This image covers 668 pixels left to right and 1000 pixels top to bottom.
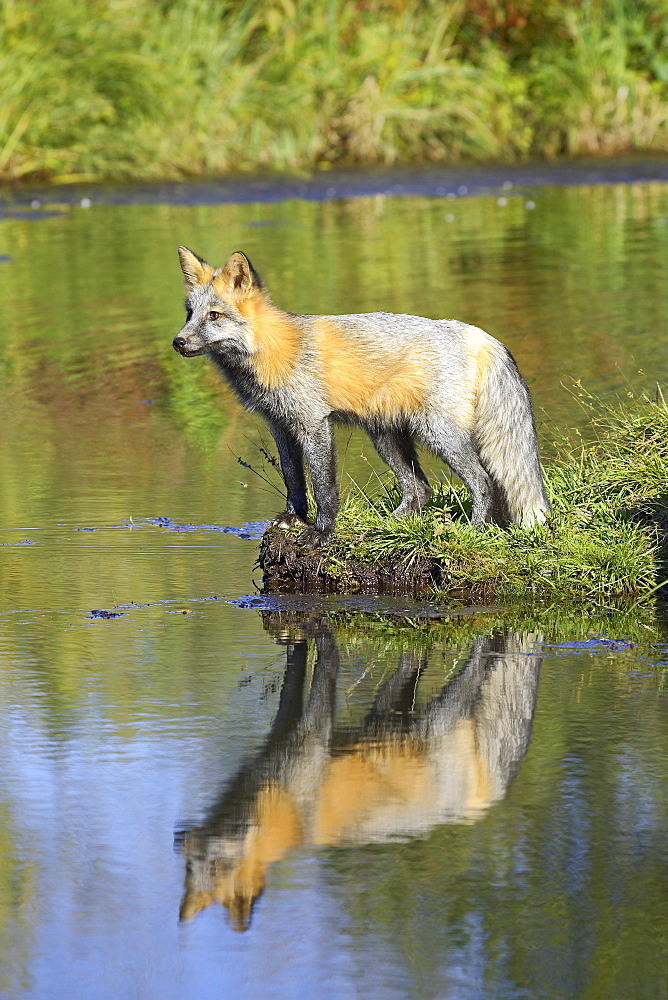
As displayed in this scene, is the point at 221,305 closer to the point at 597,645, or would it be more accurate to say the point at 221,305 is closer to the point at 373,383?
the point at 373,383

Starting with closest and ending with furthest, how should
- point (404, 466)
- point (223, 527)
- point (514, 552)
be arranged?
point (514, 552), point (404, 466), point (223, 527)

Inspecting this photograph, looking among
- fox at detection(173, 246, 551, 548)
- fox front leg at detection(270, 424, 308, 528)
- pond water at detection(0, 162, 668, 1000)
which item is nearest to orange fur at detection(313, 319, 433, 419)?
fox at detection(173, 246, 551, 548)

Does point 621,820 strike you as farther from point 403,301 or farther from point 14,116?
point 14,116

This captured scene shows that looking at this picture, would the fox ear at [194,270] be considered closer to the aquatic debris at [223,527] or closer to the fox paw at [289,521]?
the fox paw at [289,521]

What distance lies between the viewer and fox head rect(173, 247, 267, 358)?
7613mm

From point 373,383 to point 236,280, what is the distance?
77 cm

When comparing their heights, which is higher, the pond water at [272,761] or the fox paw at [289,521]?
the fox paw at [289,521]

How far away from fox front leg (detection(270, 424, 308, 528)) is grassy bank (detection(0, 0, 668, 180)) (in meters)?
17.4

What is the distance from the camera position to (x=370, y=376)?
7.69 metres

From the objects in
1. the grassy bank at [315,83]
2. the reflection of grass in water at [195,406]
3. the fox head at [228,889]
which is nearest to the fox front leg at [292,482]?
the reflection of grass in water at [195,406]

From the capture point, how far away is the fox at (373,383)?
25.1 ft

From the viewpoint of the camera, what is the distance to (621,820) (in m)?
5.00

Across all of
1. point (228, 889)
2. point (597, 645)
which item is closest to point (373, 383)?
point (597, 645)

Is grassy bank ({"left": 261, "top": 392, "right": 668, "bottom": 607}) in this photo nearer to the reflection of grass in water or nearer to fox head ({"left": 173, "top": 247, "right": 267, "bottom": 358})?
fox head ({"left": 173, "top": 247, "right": 267, "bottom": 358})
